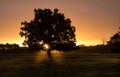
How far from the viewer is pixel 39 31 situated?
115 m

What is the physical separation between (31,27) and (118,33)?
27.9 m

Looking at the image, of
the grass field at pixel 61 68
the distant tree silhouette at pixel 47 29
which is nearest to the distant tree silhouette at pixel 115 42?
the distant tree silhouette at pixel 47 29

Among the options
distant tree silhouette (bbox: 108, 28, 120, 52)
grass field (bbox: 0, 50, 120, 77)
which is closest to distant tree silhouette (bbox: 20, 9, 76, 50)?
distant tree silhouette (bbox: 108, 28, 120, 52)

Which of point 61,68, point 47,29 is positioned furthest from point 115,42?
point 61,68

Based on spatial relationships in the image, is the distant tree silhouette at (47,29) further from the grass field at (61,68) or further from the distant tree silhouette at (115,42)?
the grass field at (61,68)

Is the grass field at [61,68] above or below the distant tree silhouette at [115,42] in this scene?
below

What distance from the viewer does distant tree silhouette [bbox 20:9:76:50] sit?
11425 centimetres

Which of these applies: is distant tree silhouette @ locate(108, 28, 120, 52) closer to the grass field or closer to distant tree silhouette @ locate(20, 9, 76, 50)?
distant tree silhouette @ locate(20, 9, 76, 50)

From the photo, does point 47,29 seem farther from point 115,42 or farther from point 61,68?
Answer: point 61,68

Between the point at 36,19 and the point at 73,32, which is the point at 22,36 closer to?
the point at 36,19

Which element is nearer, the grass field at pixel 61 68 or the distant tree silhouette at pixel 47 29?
the grass field at pixel 61 68

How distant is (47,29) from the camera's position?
4535 inches

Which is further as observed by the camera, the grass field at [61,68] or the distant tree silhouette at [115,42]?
the distant tree silhouette at [115,42]

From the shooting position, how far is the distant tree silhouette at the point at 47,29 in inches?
4498
